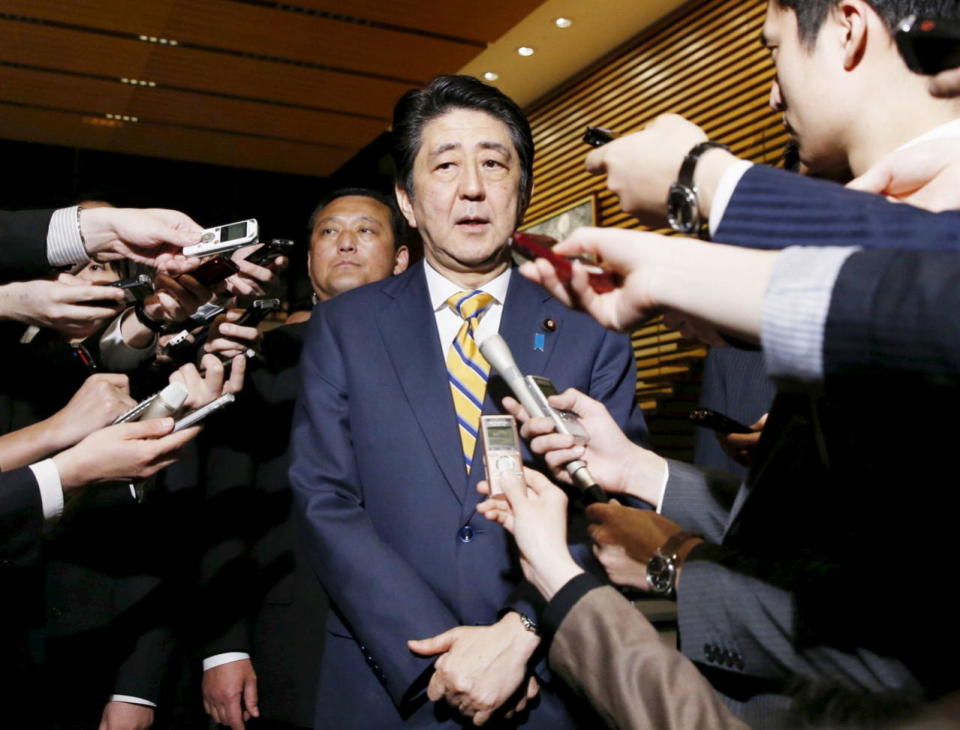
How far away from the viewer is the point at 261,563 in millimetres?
2547

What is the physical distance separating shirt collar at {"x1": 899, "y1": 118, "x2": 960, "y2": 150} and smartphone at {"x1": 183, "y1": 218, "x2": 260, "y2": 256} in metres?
1.33

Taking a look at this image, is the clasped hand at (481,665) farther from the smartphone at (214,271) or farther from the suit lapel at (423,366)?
the smartphone at (214,271)

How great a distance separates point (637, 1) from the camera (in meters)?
5.91

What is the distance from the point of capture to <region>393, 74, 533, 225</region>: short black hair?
2184 mm

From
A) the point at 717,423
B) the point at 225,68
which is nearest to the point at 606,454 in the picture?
the point at 717,423

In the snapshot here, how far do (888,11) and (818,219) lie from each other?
0.45 meters

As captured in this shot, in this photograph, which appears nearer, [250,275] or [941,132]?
[941,132]

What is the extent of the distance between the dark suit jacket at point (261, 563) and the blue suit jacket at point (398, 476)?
0.65 meters

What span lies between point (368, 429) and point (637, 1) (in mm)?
5089

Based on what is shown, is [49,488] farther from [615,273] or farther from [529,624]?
[615,273]

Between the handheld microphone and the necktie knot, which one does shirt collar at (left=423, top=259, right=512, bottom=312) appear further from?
the handheld microphone

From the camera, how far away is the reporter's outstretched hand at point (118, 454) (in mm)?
1779

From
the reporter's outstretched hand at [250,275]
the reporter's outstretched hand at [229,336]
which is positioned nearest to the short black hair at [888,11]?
the reporter's outstretched hand at [250,275]

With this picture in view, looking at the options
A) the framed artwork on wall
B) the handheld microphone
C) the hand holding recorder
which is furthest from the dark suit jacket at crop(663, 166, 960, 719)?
the framed artwork on wall
